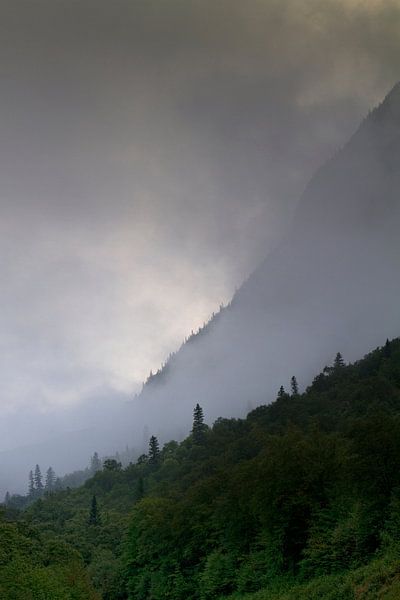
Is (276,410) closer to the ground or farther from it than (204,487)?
farther from it

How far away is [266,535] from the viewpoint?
59188mm

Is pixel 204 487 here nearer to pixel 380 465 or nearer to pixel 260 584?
pixel 260 584

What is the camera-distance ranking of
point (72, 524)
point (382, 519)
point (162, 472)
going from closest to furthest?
1. point (382, 519)
2. point (72, 524)
3. point (162, 472)

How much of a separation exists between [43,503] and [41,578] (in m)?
107

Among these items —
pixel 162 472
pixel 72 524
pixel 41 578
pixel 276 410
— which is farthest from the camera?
pixel 162 472

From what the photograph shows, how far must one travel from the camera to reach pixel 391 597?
35938 millimetres

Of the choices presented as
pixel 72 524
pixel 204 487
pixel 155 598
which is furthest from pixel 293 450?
pixel 72 524

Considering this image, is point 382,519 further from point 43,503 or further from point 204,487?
point 43,503

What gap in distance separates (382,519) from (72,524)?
298ft

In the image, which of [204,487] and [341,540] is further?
[204,487]

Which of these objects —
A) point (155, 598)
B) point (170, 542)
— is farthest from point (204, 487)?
point (155, 598)

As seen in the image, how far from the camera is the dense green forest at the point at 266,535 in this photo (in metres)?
48.6

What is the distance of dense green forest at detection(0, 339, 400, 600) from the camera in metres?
48.6

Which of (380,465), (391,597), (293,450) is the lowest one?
(391,597)
